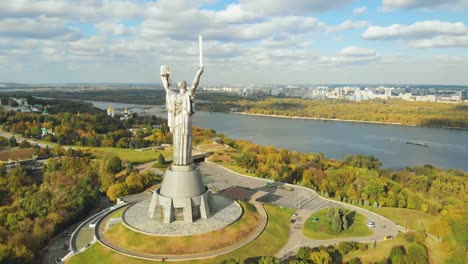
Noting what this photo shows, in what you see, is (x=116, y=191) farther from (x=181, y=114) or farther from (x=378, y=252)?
(x=378, y=252)

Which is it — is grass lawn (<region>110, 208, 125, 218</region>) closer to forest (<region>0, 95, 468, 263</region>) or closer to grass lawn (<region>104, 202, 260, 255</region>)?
A: grass lawn (<region>104, 202, 260, 255</region>)

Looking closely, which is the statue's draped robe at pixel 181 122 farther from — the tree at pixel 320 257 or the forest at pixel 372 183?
the forest at pixel 372 183

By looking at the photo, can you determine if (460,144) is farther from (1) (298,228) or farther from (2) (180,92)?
(2) (180,92)

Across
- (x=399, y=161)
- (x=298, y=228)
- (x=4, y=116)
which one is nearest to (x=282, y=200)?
(x=298, y=228)

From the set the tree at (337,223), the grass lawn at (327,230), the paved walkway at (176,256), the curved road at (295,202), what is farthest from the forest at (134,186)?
the tree at (337,223)

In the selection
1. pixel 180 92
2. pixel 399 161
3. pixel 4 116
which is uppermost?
pixel 180 92
